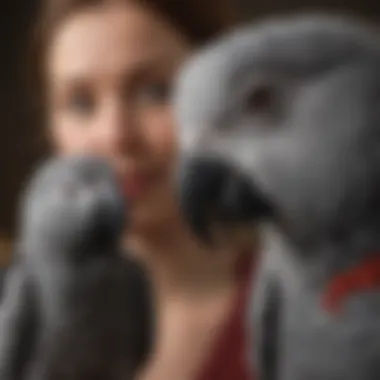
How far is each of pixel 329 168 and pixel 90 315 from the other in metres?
0.18

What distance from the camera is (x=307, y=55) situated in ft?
1.50

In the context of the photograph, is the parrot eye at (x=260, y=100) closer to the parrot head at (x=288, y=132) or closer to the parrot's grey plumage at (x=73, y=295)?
the parrot head at (x=288, y=132)

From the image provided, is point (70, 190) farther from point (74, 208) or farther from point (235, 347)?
point (235, 347)

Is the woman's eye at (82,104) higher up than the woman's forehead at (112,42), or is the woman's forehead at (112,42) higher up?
the woman's forehead at (112,42)

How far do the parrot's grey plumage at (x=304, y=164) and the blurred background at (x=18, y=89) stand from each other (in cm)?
5

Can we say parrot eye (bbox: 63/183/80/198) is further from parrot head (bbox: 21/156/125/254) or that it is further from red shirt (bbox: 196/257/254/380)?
red shirt (bbox: 196/257/254/380)

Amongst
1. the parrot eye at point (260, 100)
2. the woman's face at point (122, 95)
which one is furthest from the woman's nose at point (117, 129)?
the parrot eye at point (260, 100)

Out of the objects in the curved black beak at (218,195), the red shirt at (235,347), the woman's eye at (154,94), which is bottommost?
the red shirt at (235,347)

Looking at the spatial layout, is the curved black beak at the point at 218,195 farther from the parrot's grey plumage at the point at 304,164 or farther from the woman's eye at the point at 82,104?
the woman's eye at the point at 82,104

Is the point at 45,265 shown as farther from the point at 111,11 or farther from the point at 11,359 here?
the point at 111,11

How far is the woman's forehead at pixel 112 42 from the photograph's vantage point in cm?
54

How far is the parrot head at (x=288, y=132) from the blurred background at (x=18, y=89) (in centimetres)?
5

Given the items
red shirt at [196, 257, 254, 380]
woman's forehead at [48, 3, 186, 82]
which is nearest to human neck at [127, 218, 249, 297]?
red shirt at [196, 257, 254, 380]

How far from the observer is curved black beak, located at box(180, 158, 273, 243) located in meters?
0.46
